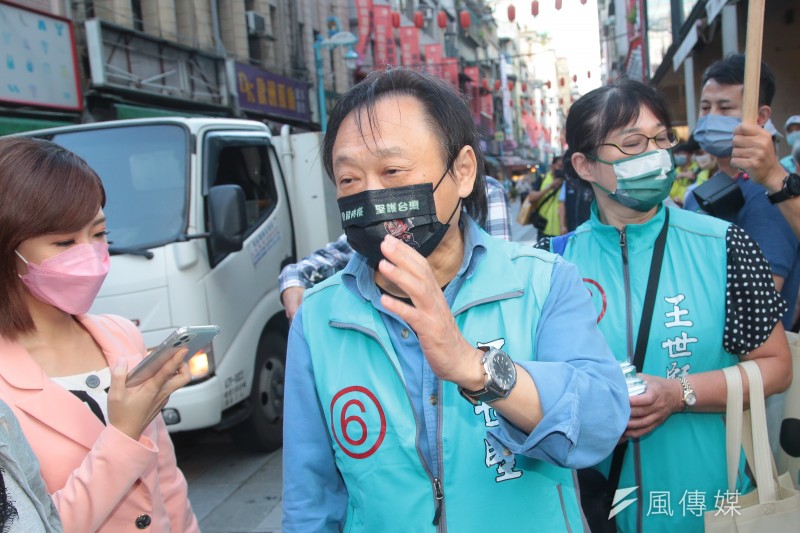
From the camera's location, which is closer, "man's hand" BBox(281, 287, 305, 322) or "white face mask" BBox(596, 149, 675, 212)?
"white face mask" BBox(596, 149, 675, 212)

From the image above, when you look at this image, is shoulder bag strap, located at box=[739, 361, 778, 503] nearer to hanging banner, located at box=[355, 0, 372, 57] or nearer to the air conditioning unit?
the air conditioning unit

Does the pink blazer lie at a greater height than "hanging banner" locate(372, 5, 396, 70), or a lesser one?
lesser

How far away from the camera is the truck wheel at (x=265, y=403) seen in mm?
4867

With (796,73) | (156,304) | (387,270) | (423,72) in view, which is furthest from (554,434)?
(796,73)

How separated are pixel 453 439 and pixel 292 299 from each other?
169cm

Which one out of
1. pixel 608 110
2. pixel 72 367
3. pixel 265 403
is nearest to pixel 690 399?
pixel 608 110

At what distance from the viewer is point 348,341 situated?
1.51m

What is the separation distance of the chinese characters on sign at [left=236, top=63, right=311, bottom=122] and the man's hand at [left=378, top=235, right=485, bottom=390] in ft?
56.1

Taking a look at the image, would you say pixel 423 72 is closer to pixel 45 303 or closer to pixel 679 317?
pixel 679 317

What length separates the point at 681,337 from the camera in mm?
1969

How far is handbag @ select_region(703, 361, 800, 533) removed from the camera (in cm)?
180

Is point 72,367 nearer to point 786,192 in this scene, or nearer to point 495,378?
point 495,378

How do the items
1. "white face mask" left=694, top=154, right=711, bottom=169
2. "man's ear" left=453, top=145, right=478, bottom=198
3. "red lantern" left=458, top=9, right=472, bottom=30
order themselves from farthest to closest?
"red lantern" left=458, top=9, right=472, bottom=30
"white face mask" left=694, top=154, right=711, bottom=169
"man's ear" left=453, top=145, right=478, bottom=198

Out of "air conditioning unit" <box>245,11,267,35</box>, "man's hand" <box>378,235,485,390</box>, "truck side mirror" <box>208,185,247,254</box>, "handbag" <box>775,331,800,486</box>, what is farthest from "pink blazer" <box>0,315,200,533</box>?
"air conditioning unit" <box>245,11,267,35</box>
